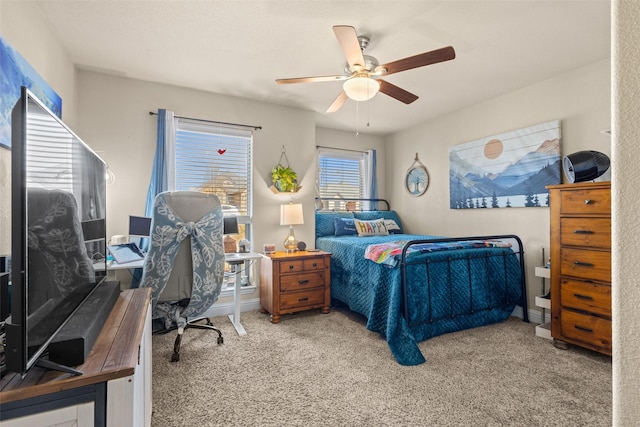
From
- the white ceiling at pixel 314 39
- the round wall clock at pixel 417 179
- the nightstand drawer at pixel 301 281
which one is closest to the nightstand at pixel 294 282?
the nightstand drawer at pixel 301 281

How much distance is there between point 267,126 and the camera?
368 centimetres

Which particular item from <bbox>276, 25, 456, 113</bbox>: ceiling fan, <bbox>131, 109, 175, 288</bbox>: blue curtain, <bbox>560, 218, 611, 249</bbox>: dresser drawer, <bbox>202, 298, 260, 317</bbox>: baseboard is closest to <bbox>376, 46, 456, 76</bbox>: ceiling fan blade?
<bbox>276, 25, 456, 113</bbox>: ceiling fan

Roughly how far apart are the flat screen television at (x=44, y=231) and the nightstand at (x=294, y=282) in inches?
77.8

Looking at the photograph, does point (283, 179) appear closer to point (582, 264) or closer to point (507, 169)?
point (507, 169)

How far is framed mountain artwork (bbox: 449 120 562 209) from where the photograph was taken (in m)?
3.03

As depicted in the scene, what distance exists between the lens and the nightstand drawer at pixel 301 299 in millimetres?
3199

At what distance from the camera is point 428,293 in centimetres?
264

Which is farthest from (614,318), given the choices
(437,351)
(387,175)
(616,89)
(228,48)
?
(387,175)

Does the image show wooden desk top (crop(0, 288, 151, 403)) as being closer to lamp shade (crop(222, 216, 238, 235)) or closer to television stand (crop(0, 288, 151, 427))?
television stand (crop(0, 288, 151, 427))

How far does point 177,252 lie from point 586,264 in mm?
3097

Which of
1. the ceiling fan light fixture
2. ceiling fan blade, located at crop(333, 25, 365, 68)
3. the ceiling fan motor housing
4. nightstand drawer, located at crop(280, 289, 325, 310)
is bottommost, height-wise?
nightstand drawer, located at crop(280, 289, 325, 310)

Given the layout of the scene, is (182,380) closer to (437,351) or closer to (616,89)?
(437,351)

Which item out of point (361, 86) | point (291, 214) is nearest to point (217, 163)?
point (291, 214)

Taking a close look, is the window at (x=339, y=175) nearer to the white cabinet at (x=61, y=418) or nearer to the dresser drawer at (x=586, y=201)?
the dresser drawer at (x=586, y=201)
